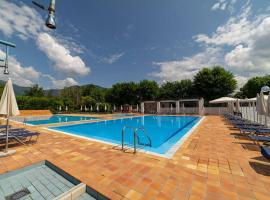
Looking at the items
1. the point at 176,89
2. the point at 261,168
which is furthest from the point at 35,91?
the point at 261,168

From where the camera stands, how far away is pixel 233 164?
3.51 metres

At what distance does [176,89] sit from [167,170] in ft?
112

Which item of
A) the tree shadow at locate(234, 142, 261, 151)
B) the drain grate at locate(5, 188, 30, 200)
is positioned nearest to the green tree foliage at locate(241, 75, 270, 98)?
the tree shadow at locate(234, 142, 261, 151)

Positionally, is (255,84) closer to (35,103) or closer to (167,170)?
(167,170)

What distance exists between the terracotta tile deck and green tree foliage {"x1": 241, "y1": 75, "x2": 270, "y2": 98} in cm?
3818

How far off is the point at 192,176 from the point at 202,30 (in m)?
15.9

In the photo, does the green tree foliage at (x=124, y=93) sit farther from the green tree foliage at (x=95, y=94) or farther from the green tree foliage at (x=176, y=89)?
the green tree foliage at (x=95, y=94)

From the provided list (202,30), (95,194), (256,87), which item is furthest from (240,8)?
(256,87)

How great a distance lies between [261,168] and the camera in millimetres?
3285

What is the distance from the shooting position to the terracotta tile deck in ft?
7.79

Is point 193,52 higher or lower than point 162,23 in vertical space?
lower

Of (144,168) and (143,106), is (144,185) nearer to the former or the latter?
(144,168)

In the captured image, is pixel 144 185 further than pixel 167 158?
No

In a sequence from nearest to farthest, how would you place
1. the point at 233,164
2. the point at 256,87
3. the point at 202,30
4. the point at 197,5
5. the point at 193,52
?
1. the point at 233,164
2. the point at 197,5
3. the point at 202,30
4. the point at 193,52
5. the point at 256,87
